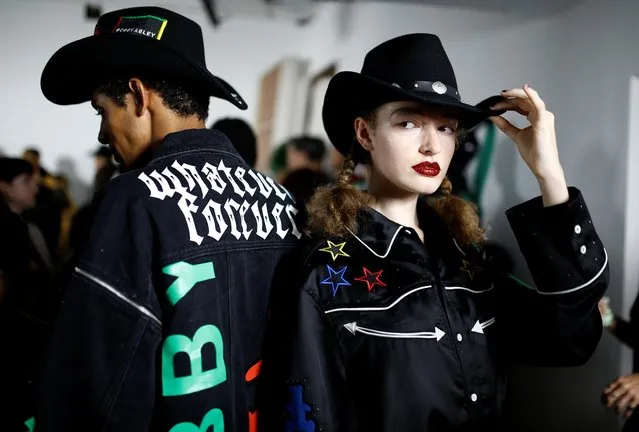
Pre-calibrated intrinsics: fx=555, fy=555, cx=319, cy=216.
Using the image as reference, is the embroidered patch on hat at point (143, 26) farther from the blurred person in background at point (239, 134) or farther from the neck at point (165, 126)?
the blurred person in background at point (239, 134)

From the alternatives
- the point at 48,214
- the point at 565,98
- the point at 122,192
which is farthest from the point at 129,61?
the point at 48,214

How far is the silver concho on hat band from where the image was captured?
4.06ft

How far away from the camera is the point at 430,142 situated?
1.23 metres

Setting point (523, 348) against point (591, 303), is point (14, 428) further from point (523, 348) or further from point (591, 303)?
point (591, 303)

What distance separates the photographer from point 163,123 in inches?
48.8

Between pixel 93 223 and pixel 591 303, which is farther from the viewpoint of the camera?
pixel 591 303

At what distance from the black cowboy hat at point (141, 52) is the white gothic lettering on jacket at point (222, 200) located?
209 mm

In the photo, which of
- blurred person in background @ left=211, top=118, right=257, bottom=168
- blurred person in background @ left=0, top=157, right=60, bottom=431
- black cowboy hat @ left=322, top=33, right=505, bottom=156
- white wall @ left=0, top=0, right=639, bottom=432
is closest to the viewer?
black cowboy hat @ left=322, top=33, right=505, bottom=156

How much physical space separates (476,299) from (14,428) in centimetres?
146

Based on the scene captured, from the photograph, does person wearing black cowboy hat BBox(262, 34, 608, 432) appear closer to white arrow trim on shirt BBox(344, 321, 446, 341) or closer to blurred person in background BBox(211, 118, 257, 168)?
white arrow trim on shirt BBox(344, 321, 446, 341)

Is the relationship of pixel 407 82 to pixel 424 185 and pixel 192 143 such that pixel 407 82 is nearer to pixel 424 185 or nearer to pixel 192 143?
pixel 424 185

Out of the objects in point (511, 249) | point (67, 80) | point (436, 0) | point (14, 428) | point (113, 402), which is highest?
point (436, 0)

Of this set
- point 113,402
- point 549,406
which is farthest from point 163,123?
point 549,406

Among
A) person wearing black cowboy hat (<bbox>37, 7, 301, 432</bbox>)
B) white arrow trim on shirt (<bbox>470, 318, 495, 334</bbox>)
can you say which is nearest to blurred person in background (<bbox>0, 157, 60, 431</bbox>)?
person wearing black cowboy hat (<bbox>37, 7, 301, 432</bbox>)
